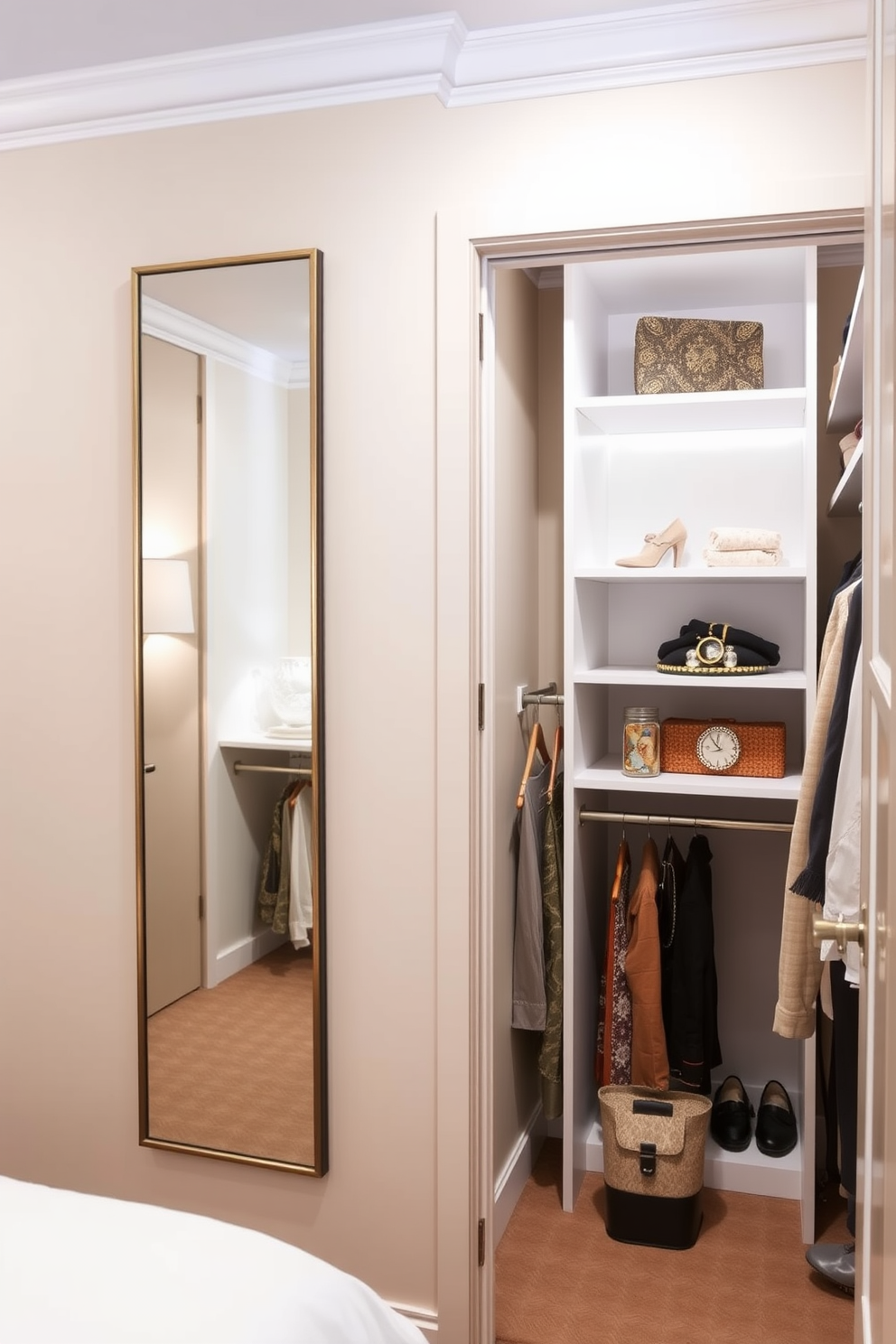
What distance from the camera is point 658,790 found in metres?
2.87

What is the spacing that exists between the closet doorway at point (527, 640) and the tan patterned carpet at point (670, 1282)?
0.09m

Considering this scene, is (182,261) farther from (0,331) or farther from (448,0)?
(448,0)

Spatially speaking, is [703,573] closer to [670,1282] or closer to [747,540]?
[747,540]

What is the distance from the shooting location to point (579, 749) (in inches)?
116

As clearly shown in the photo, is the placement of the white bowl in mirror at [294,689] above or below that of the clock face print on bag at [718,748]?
above

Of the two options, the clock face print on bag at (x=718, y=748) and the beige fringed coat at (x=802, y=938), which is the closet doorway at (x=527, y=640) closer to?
the clock face print on bag at (x=718, y=748)

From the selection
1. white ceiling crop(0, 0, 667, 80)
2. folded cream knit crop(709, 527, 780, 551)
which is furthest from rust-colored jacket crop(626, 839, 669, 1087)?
white ceiling crop(0, 0, 667, 80)

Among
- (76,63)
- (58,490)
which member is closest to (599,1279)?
(58,490)

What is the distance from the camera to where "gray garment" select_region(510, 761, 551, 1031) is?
2.91 m

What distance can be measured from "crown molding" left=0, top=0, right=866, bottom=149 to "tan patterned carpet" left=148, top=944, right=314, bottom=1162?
1.74m

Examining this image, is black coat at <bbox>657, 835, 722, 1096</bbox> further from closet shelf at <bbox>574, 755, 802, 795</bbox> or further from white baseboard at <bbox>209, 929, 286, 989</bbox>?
white baseboard at <bbox>209, 929, 286, 989</bbox>

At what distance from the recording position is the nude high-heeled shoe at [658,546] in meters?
2.98

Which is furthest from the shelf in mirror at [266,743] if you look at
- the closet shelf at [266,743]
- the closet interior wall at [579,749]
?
the closet interior wall at [579,749]

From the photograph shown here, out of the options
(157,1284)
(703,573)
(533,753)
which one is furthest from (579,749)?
(157,1284)
